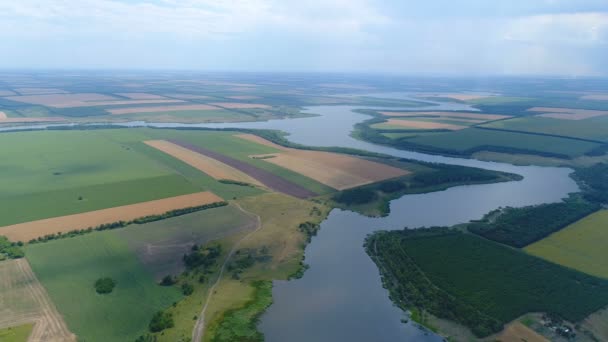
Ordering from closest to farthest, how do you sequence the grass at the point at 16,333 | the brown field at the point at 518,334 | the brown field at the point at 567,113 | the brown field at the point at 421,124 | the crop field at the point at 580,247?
the grass at the point at 16,333
the brown field at the point at 518,334
the crop field at the point at 580,247
the brown field at the point at 421,124
the brown field at the point at 567,113

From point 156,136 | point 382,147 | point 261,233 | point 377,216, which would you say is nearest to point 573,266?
point 377,216

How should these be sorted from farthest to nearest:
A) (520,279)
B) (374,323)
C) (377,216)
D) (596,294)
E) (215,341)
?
1. (377,216)
2. (520,279)
3. (596,294)
4. (374,323)
5. (215,341)

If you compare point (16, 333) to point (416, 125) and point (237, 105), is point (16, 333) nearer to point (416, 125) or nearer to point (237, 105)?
point (416, 125)

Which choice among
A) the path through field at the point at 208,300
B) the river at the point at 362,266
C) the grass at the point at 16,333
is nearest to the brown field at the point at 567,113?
the river at the point at 362,266

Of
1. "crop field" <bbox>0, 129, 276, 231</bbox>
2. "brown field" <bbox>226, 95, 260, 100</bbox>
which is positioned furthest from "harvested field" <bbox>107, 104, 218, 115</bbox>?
"crop field" <bbox>0, 129, 276, 231</bbox>

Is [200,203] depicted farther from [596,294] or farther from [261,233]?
[596,294]

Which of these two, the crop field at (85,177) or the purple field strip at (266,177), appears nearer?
the crop field at (85,177)

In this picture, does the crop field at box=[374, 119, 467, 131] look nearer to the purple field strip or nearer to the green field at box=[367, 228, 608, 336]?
the purple field strip

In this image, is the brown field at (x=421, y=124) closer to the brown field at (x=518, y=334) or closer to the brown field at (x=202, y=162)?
the brown field at (x=202, y=162)
